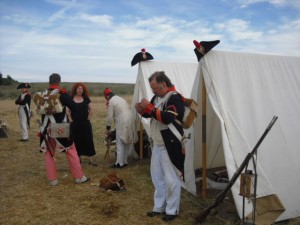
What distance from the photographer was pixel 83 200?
16.3ft

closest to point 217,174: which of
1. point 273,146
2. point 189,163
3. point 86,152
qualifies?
point 189,163

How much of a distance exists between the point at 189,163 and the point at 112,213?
1354mm

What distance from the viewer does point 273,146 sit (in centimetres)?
431

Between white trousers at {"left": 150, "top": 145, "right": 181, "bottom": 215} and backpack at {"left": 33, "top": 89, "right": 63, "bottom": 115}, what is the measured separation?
1920 millimetres

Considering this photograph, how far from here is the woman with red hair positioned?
654 centimetres

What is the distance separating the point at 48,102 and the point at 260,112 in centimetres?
315

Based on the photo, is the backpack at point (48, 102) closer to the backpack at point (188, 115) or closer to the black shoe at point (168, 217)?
the backpack at point (188, 115)

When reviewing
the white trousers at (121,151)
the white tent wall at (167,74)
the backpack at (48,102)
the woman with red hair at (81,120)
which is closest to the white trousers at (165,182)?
the backpack at (48,102)

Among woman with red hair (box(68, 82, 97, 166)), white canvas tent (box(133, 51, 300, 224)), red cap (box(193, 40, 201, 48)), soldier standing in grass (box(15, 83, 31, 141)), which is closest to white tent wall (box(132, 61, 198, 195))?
woman with red hair (box(68, 82, 97, 166))

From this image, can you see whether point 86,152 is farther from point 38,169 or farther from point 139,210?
point 139,210

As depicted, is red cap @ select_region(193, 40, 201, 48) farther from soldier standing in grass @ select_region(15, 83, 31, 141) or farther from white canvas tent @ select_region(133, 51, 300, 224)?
soldier standing in grass @ select_region(15, 83, 31, 141)

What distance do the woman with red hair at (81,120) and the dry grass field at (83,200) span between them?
46cm

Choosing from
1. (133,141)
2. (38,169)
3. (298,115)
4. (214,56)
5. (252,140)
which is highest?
(214,56)

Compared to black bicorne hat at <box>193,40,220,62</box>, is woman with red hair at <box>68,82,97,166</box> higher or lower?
lower
